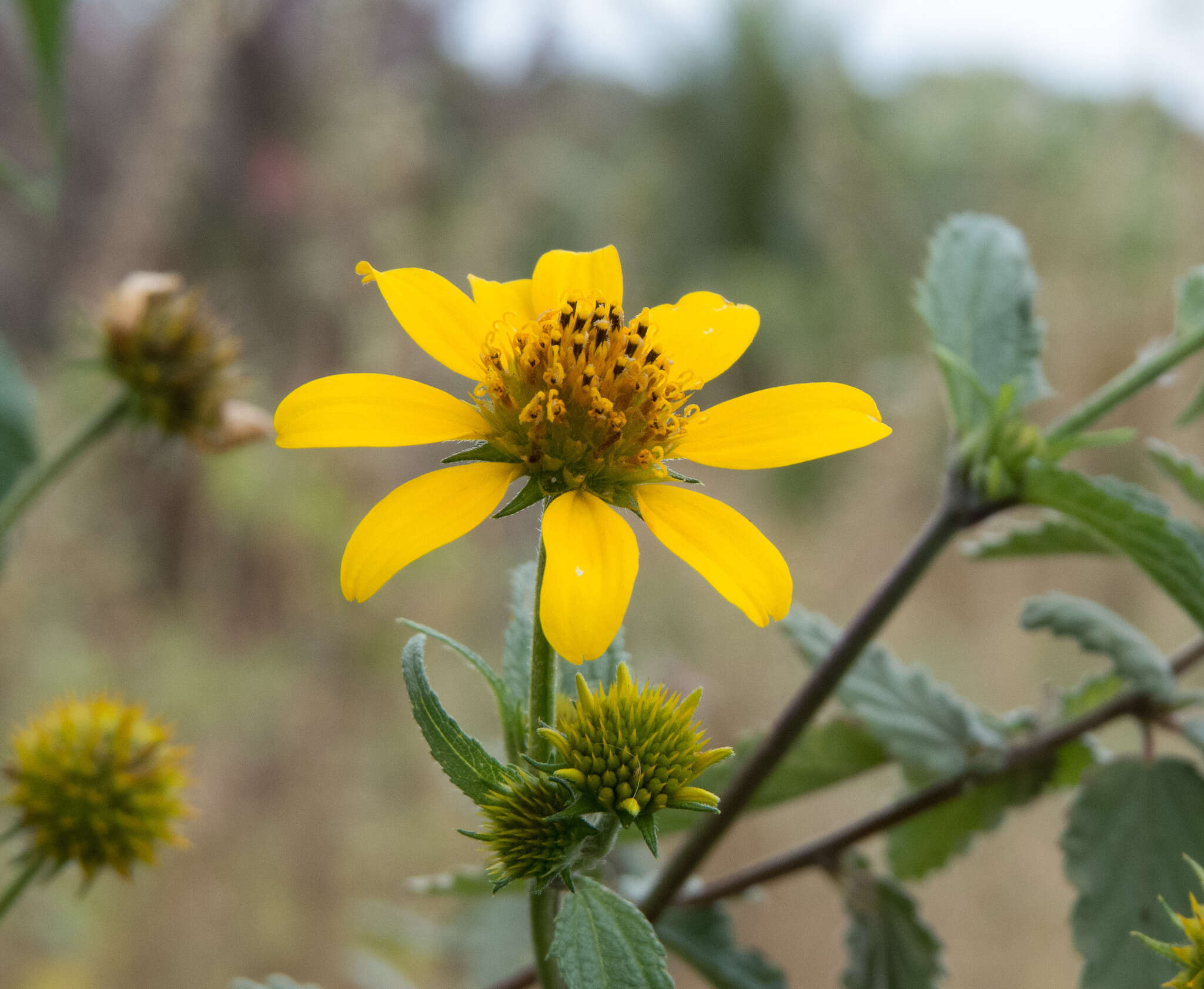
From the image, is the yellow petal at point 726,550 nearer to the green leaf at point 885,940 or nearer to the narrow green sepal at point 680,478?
the narrow green sepal at point 680,478

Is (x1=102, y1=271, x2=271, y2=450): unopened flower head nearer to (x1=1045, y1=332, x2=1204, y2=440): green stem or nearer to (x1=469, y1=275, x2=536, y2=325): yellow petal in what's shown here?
(x1=469, y1=275, x2=536, y2=325): yellow petal

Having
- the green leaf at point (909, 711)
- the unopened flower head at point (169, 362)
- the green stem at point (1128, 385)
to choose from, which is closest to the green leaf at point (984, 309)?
the green stem at point (1128, 385)

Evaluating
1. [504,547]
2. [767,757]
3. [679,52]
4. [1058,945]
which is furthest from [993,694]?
[679,52]

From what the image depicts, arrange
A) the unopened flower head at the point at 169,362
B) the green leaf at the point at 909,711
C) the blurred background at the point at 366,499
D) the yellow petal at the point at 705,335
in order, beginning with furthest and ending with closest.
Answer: the blurred background at the point at 366,499 < the unopened flower head at the point at 169,362 < the green leaf at the point at 909,711 < the yellow petal at the point at 705,335

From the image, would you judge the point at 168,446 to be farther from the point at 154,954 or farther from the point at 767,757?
the point at 154,954

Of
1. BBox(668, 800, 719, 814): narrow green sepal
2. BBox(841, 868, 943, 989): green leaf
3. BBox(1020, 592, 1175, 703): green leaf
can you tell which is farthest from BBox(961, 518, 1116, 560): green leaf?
BBox(668, 800, 719, 814): narrow green sepal

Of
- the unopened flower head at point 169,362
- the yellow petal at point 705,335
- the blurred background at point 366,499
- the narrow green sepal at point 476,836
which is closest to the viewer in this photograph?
the narrow green sepal at point 476,836

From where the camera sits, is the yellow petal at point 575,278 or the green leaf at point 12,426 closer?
the yellow petal at point 575,278
